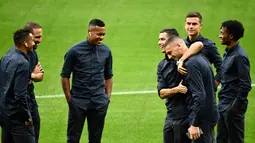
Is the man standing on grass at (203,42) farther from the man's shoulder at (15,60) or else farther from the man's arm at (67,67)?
the man's shoulder at (15,60)

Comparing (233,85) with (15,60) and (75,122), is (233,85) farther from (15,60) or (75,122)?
(15,60)

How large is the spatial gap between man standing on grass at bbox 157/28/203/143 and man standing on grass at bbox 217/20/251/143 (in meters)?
0.96

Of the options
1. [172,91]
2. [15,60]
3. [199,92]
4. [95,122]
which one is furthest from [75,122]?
[199,92]

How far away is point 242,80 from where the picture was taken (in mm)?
9758

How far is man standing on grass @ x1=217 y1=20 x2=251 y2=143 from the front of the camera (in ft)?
32.1

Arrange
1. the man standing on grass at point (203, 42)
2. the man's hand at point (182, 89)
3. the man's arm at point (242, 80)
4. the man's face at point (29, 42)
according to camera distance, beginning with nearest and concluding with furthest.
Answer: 1. the man's hand at point (182, 89)
2. the man's face at point (29, 42)
3. the man's arm at point (242, 80)
4. the man standing on grass at point (203, 42)

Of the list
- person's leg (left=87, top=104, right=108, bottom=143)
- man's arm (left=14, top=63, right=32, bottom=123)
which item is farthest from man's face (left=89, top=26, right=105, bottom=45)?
man's arm (left=14, top=63, right=32, bottom=123)

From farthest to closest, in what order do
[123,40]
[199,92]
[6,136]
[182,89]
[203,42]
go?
[123,40], [203,42], [6,136], [182,89], [199,92]

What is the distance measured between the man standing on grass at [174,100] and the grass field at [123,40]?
9.41ft

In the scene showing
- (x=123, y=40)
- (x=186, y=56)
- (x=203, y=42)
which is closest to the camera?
(x=186, y=56)

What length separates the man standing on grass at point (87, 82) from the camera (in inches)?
412

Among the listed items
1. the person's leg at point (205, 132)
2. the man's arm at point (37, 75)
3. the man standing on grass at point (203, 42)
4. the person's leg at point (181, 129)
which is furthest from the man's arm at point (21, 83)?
the man standing on grass at point (203, 42)

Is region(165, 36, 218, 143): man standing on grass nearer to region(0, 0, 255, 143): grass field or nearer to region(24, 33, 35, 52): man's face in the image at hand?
region(24, 33, 35, 52): man's face

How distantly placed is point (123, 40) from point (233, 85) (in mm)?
8906
